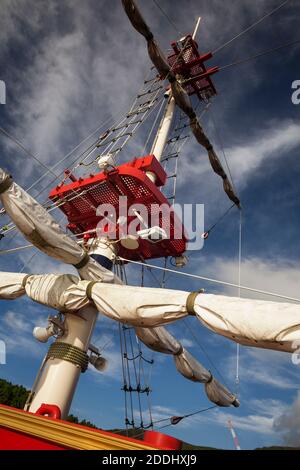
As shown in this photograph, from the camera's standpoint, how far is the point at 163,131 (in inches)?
495

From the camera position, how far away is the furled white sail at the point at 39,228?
5.59 meters

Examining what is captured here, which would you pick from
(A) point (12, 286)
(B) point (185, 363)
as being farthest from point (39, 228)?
(B) point (185, 363)

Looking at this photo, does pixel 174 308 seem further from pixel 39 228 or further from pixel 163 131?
pixel 163 131

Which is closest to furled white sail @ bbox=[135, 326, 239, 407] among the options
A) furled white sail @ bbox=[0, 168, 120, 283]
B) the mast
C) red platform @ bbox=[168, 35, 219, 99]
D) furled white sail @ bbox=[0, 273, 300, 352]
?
furled white sail @ bbox=[0, 273, 300, 352]

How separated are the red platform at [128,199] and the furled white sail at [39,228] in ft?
8.68

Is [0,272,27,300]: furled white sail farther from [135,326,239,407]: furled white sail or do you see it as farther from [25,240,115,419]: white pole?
[135,326,239,407]: furled white sail

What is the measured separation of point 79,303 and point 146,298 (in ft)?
5.50

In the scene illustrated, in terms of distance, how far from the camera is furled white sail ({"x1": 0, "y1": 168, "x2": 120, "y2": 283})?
18.4ft

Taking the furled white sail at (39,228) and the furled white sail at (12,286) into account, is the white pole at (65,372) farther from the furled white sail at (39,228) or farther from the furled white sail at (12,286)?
the furled white sail at (12,286)

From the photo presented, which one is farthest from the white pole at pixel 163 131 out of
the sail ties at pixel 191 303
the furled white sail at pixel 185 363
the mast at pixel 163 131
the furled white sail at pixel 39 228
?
the sail ties at pixel 191 303

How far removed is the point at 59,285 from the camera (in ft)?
23.6

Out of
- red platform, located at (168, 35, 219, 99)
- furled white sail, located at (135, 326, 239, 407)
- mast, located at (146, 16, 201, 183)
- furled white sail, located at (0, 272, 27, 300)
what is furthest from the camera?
red platform, located at (168, 35, 219, 99)

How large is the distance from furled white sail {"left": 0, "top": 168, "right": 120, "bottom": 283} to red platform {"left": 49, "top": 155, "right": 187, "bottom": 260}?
8.68 ft

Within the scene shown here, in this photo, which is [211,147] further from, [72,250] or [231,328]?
[231,328]
